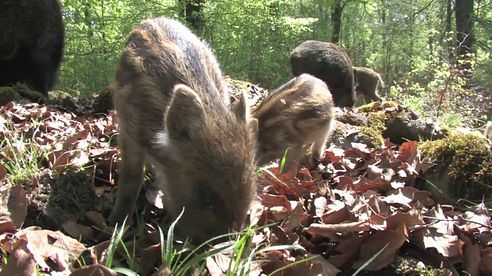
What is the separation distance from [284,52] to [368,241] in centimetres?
2107

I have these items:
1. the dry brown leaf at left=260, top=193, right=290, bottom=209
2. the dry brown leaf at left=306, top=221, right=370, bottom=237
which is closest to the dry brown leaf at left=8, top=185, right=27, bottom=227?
the dry brown leaf at left=260, top=193, right=290, bottom=209

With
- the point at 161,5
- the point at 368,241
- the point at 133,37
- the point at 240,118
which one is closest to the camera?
A: the point at 368,241

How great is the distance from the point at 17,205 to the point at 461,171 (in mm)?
3094

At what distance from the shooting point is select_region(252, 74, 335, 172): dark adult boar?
5035 millimetres

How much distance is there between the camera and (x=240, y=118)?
340 centimetres

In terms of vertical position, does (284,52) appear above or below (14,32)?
below

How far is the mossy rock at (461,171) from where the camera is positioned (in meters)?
3.98

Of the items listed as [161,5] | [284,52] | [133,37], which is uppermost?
[133,37]

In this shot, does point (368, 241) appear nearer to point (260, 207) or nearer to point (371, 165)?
point (260, 207)

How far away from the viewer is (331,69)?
12.4 metres

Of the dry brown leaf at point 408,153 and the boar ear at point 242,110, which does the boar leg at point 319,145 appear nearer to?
the dry brown leaf at point 408,153

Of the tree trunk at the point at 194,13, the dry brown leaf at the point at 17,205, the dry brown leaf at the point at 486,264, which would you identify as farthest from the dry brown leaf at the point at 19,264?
the tree trunk at the point at 194,13

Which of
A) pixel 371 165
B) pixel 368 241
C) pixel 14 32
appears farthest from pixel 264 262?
pixel 14 32

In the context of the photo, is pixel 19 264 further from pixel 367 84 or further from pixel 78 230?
pixel 367 84
